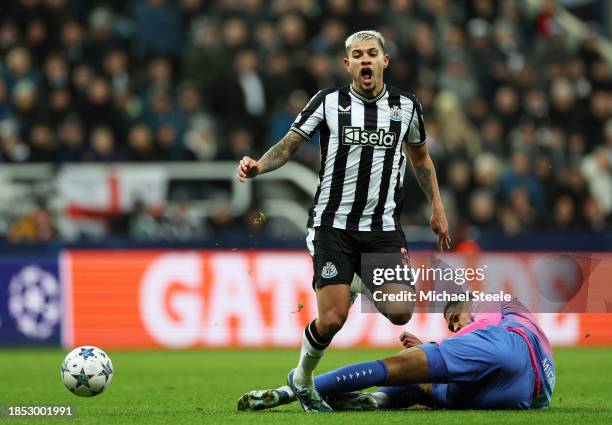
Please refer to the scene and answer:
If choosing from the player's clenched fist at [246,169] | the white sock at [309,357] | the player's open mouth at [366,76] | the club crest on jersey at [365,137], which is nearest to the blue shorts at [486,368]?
the white sock at [309,357]

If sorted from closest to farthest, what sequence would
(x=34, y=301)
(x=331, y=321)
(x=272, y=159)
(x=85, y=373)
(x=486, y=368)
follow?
(x=486, y=368), (x=331, y=321), (x=272, y=159), (x=85, y=373), (x=34, y=301)

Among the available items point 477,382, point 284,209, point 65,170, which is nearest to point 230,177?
point 284,209

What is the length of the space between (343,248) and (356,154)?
0.60 m

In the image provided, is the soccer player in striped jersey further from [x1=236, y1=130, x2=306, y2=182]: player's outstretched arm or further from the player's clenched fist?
the player's clenched fist

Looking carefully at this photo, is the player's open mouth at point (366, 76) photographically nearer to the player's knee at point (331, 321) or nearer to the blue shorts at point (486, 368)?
the player's knee at point (331, 321)

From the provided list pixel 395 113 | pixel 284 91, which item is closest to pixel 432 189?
pixel 395 113

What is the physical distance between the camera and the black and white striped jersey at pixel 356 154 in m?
7.84

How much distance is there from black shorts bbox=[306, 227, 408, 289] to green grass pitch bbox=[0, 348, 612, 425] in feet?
2.88

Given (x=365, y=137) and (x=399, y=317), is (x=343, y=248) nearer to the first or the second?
(x=399, y=317)

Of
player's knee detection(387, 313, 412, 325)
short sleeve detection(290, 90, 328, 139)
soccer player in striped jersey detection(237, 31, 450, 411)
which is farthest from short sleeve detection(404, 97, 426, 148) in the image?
player's knee detection(387, 313, 412, 325)

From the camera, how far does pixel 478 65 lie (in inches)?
711

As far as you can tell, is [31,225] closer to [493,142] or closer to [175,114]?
[175,114]

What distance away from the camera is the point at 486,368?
7254mm

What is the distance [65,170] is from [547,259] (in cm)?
580
